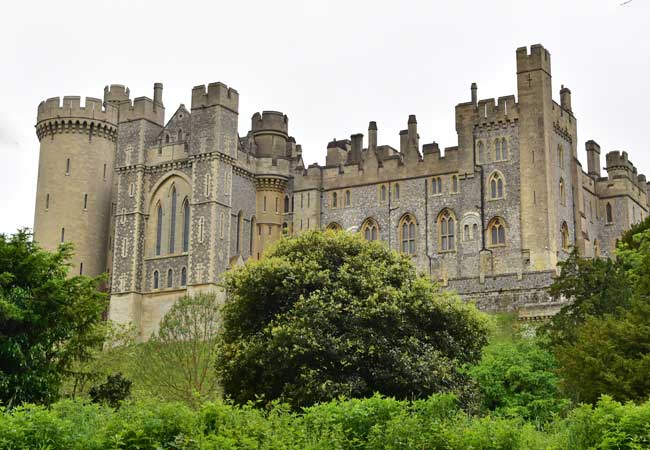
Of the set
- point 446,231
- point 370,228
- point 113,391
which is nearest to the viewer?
point 113,391

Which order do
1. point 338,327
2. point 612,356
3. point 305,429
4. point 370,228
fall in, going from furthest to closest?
1. point 370,228
2. point 338,327
3. point 612,356
4. point 305,429

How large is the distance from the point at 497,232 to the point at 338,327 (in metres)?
30.5

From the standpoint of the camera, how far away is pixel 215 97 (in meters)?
60.4

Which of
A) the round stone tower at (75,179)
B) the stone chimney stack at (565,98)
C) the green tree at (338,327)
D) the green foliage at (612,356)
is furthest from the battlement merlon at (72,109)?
the green foliage at (612,356)

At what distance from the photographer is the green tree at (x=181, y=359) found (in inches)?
1402

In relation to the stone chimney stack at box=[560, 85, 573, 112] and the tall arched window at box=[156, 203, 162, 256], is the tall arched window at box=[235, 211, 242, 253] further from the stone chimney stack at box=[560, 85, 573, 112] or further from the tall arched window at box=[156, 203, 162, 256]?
the stone chimney stack at box=[560, 85, 573, 112]

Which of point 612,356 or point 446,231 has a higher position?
point 446,231

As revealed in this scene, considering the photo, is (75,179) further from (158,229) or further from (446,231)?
(446,231)

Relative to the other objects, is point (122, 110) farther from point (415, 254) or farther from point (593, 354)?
point (593, 354)

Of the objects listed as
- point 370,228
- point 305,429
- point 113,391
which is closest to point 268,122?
point 370,228

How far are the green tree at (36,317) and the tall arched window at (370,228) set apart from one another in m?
34.9

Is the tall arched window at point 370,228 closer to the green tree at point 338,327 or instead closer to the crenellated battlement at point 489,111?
the crenellated battlement at point 489,111

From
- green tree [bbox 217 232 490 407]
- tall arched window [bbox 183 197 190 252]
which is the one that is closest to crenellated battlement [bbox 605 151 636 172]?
tall arched window [bbox 183 197 190 252]

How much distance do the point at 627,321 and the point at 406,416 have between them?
930 centimetres
